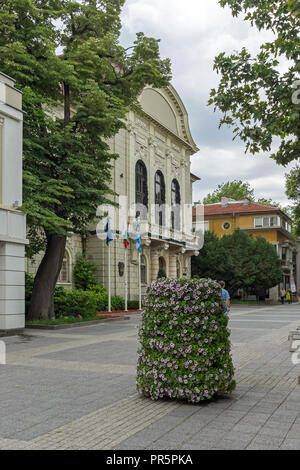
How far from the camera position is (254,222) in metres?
62.1

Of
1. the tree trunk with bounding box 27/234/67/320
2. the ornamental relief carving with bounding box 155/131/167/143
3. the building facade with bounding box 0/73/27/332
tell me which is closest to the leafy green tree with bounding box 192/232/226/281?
the ornamental relief carving with bounding box 155/131/167/143

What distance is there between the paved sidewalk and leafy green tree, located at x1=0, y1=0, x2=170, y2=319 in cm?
815

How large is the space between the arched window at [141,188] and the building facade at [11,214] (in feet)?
63.0

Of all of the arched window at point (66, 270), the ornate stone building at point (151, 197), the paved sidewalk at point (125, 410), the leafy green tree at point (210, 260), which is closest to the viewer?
the paved sidewalk at point (125, 410)

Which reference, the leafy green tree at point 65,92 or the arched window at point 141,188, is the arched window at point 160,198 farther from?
the leafy green tree at point 65,92

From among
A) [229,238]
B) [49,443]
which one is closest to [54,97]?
[49,443]

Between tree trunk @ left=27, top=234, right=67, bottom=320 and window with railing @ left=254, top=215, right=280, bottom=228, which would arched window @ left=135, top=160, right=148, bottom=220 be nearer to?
tree trunk @ left=27, top=234, right=67, bottom=320

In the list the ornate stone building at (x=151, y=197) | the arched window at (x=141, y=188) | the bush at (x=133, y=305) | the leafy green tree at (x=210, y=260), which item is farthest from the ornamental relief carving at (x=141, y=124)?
the leafy green tree at (x=210, y=260)

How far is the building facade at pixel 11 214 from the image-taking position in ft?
50.0

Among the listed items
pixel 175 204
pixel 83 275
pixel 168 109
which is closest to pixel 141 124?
pixel 168 109

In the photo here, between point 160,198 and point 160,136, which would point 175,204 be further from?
point 160,136

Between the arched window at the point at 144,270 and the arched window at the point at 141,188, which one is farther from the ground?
the arched window at the point at 141,188

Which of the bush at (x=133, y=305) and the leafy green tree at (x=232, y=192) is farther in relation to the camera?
the leafy green tree at (x=232, y=192)
